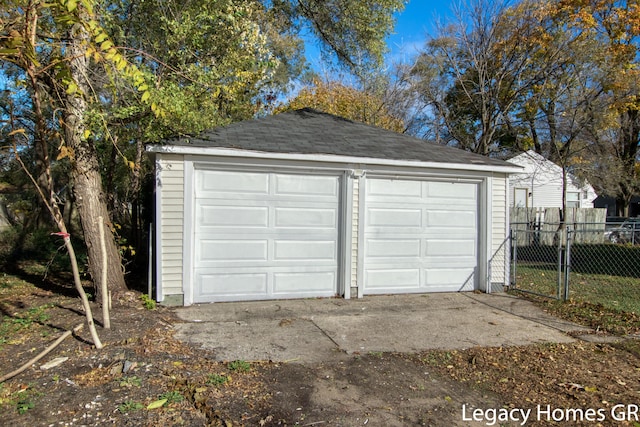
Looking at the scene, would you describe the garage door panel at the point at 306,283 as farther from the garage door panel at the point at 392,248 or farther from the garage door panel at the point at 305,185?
the garage door panel at the point at 305,185

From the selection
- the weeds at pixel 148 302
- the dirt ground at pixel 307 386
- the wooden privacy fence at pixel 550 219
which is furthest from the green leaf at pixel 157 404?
the wooden privacy fence at pixel 550 219

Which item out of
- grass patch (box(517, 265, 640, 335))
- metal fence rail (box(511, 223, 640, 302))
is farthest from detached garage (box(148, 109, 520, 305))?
grass patch (box(517, 265, 640, 335))

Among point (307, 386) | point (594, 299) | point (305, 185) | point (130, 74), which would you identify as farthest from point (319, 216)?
point (594, 299)

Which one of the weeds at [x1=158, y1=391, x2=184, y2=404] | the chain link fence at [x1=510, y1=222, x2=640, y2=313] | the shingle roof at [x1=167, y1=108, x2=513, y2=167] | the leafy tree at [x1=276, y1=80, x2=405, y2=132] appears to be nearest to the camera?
the weeds at [x1=158, y1=391, x2=184, y2=404]

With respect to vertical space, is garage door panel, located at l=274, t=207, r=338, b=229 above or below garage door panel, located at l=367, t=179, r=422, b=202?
below

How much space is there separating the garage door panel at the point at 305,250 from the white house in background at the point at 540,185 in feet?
51.1

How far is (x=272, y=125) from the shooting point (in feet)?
27.1

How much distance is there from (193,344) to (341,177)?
373 centimetres

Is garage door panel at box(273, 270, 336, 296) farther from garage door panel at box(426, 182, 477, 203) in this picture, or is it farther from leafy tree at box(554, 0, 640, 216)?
leafy tree at box(554, 0, 640, 216)

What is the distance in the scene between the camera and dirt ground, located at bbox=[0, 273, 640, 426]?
3170 mm

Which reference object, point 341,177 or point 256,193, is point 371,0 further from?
point 256,193

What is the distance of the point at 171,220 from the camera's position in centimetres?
639

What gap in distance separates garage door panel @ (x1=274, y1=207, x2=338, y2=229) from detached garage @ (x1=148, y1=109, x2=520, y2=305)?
17mm

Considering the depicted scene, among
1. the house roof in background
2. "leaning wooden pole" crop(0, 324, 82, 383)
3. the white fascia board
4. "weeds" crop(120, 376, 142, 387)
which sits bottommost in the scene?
"weeds" crop(120, 376, 142, 387)
